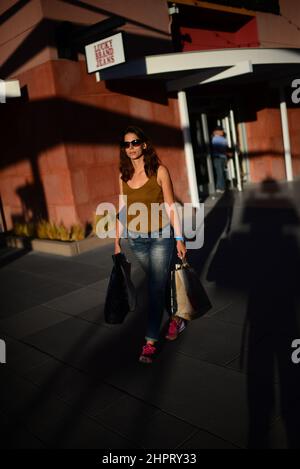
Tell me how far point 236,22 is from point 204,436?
42.5 ft

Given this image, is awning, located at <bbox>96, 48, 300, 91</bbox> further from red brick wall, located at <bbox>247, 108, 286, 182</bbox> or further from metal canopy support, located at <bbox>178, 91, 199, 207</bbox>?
red brick wall, located at <bbox>247, 108, 286, 182</bbox>

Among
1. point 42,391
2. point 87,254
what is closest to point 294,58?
point 87,254

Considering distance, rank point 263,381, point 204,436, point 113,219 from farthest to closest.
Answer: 1. point 113,219
2. point 263,381
3. point 204,436

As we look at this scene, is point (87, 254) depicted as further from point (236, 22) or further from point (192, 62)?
point (236, 22)

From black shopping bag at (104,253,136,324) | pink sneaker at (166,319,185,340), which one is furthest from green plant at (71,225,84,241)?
black shopping bag at (104,253,136,324)

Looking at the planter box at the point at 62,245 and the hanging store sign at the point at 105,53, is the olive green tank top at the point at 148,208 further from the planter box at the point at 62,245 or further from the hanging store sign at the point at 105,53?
the hanging store sign at the point at 105,53

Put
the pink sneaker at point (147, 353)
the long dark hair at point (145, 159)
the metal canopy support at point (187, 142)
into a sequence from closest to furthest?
the long dark hair at point (145, 159) < the pink sneaker at point (147, 353) < the metal canopy support at point (187, 142)

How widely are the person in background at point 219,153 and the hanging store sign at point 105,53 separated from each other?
5220mm

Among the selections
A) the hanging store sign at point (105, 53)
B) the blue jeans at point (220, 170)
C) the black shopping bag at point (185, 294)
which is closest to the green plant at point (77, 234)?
the hanging store sign at point (105, 53)

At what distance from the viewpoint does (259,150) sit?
14453 mm

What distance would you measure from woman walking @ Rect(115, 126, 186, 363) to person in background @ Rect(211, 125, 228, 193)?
9.44m

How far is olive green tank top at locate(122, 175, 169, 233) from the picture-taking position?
3.45 meters

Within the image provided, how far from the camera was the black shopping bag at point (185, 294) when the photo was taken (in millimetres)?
3457

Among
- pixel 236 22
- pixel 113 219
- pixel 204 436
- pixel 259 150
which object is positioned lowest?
pixel 204 436
